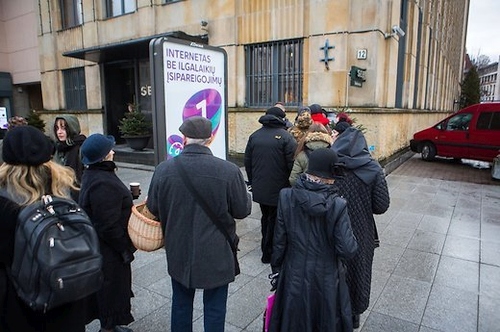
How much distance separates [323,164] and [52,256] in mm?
1525

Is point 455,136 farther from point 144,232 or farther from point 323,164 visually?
point 144,232

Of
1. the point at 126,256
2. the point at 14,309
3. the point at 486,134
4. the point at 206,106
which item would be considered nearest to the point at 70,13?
the point at 206,106

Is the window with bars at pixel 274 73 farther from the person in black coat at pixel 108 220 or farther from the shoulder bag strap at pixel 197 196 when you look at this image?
the shoulder bag strap at pixel 197 196

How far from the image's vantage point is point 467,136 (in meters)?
10.9

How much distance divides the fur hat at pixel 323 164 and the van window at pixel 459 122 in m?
10.8

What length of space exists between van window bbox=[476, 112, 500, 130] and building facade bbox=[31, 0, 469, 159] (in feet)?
7.14

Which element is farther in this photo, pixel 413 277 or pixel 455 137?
pixel 455 137

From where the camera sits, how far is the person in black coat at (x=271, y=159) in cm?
407

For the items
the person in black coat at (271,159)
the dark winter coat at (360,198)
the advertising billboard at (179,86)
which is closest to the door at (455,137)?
the person in black coat at (271,159)

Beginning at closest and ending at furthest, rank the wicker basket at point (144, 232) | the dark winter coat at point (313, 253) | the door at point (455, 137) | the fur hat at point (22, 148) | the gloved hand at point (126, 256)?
the fur hat at point (22, 148) → the dark winter coat at point (313, 253) → the wicker basket at point (144, 232) → the gloved hand at point (126, 256) → the door at point (455, 137)

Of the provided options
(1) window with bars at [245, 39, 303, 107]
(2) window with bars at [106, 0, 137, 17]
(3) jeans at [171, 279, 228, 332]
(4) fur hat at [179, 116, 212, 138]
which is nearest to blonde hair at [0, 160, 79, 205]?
(4) fur hat at [179, 116, 212, 138]

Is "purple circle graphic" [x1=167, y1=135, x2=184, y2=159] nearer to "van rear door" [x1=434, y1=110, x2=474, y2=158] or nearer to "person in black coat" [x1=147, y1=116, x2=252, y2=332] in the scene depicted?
"person in black coat" [x1=147, y1=116, x2=252, y2=332]

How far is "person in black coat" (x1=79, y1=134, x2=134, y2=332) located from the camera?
101 inches

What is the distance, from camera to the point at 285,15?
9.59 m
